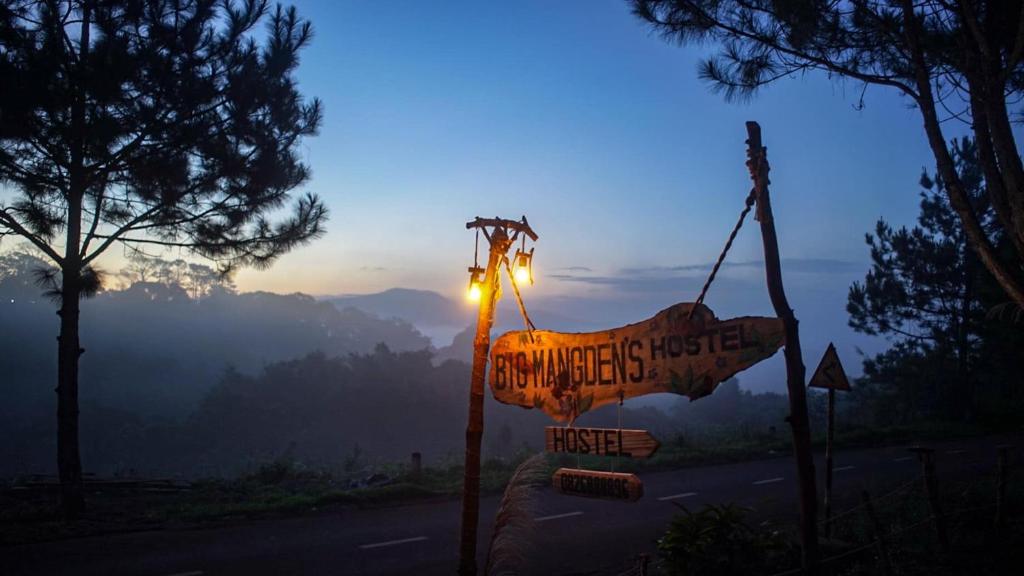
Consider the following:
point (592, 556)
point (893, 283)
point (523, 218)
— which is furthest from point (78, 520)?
point (893, 283)

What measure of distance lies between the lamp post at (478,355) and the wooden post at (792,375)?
1.97 metres

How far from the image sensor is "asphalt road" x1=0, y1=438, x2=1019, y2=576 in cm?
805

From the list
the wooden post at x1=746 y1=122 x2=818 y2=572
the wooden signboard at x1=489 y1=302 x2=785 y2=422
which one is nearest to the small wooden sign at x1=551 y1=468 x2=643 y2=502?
the wooden signboard at x1=489 y1=302 x2=785 y2=422

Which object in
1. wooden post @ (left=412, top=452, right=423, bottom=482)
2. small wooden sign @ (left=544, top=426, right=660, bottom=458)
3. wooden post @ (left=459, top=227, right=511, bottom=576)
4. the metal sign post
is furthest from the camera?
wooden post @ (left=412, top=452, right=423, bottom=482)

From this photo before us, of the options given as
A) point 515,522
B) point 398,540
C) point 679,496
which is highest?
point 515,522

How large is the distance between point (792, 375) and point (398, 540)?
6.93 metres

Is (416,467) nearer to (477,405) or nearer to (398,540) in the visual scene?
(398,540)

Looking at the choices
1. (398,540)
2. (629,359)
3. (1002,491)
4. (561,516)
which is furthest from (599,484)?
(561,516)

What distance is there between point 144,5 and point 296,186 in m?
4.28

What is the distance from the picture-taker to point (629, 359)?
15.4ft

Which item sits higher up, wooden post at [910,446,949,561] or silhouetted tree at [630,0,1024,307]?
silhouetted tree at [630,0,1024,307]

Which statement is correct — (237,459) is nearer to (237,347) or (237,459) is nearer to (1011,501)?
(237,347)

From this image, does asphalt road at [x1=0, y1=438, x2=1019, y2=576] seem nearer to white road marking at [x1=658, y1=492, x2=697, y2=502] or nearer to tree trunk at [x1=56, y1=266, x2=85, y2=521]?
white road marking at [x1=658, y1=492, x2=697, y2=502]

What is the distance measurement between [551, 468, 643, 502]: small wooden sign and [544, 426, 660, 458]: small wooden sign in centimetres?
16
